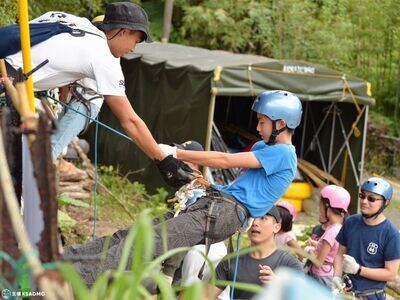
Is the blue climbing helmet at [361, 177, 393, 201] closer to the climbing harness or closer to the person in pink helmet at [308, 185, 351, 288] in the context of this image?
the person in pink helmet at [308, 185, 351, 288]

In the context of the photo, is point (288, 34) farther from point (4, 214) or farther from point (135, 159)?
point (4, 214)

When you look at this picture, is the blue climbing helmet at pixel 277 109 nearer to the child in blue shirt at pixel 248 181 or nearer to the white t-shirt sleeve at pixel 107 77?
the child in blue shirt at pixel 248 181

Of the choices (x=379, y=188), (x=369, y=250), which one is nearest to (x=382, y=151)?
(x=379, y=188)

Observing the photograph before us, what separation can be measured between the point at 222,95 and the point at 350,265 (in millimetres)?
6275

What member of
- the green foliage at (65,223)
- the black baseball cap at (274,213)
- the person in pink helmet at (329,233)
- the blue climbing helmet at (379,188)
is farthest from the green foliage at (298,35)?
the black baseball cap at (274,213)

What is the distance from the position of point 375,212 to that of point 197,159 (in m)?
1.69

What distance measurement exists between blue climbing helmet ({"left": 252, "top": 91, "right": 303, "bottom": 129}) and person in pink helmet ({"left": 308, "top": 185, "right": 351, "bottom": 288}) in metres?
1.49

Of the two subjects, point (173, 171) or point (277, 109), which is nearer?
Answer: point (173, 171)

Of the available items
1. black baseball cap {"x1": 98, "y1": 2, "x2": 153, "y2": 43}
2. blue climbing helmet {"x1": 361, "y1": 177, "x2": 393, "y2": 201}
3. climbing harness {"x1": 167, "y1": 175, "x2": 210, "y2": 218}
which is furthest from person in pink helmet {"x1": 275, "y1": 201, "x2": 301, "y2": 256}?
black baseball cap {"x1": 98, "y1": 2, "x2": 153, "y2": 43}

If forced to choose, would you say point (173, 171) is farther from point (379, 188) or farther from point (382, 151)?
point (382, 151)

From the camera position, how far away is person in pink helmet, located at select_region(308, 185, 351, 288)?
6613 mm

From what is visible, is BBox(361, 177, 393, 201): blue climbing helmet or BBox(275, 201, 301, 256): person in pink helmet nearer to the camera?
BBox(361, 177, 393, 201): blue climbing helmet

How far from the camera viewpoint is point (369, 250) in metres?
6.29

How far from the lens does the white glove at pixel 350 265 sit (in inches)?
243
